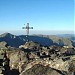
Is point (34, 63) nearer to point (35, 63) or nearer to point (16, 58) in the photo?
point (35, 63)

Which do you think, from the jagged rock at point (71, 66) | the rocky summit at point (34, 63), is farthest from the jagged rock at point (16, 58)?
the jagged rock at point (71, 66)

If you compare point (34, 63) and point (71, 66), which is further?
point (34, 63)

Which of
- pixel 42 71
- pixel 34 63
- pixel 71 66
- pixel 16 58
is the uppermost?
pixel 71 66

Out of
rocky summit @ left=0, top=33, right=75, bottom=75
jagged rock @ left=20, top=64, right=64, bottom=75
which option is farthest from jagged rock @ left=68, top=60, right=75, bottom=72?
jagged rock @ left=20, top=64, right=64, bottom=75

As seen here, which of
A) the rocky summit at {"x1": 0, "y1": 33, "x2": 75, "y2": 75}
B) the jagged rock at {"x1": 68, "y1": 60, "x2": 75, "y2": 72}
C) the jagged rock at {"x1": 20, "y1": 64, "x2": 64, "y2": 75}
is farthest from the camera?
the jagged rock at {"x1": 68, "y1": 60, "x2": 75, "y2": 72}

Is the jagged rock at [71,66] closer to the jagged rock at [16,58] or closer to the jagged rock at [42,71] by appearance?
the jagged rock at [42,71]

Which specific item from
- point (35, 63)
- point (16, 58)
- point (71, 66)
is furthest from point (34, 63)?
point (71, 66)

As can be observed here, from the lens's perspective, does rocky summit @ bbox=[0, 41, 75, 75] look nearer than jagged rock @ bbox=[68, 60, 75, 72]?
Yes

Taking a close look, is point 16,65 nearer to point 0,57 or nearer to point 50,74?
point 0,57

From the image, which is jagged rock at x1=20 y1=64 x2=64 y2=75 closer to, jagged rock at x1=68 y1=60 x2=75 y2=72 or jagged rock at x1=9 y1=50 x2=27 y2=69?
jagged rock at x1=68 y1=60 x2=75 y2=72

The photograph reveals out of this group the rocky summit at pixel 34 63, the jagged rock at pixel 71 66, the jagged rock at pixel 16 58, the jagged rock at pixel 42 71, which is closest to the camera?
the jagged rock at pixel 42 71

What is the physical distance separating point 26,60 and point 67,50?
52.3 feet

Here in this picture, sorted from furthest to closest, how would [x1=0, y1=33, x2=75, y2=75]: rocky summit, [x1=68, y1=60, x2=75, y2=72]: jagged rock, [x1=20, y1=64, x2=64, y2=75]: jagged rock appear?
[x1=68, y1=60, x2=75, y2=72]: jagged rock → [x1=0, y1=33, x2=75, y2=75]: rocky summit → [x1=20, y1=64, x2=64, y2=75]: jagged rock

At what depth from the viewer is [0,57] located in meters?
54.3
